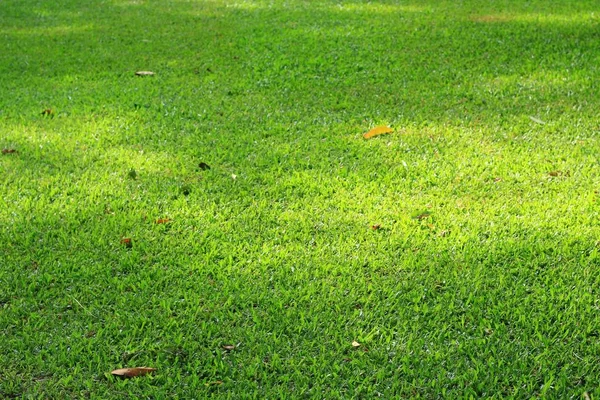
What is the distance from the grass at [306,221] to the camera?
2779 mm

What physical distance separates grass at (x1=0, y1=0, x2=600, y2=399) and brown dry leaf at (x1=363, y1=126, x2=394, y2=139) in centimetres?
6

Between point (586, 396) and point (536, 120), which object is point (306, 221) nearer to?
point (586, 396)

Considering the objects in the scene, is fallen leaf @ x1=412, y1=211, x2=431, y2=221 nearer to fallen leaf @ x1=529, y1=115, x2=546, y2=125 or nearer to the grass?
the grass

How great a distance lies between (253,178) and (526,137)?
184 centimetres

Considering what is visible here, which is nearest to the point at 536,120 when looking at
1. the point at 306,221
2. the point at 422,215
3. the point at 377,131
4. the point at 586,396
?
the point at 377,131

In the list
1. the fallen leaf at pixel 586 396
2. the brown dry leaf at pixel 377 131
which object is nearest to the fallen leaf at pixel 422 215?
the brown dry leaf at pixel 377 131

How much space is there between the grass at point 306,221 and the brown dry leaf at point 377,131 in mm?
60

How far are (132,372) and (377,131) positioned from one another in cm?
266

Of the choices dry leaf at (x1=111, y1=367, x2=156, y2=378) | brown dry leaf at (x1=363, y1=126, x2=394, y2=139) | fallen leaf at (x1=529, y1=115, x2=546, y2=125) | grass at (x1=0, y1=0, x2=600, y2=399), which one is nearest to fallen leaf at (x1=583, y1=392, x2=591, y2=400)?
grass at (x1=0, y1=0, x2=600, y2=399)

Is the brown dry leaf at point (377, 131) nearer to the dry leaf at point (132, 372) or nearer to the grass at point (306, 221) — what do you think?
the grass at point (306, 221)

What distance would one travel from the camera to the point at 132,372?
2711mm

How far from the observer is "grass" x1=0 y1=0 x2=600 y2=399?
109 inches

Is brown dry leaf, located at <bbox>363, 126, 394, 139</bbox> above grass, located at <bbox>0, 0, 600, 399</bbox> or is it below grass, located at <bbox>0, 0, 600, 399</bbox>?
above

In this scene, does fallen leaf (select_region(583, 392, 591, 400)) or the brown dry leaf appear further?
the brown dry leaf
